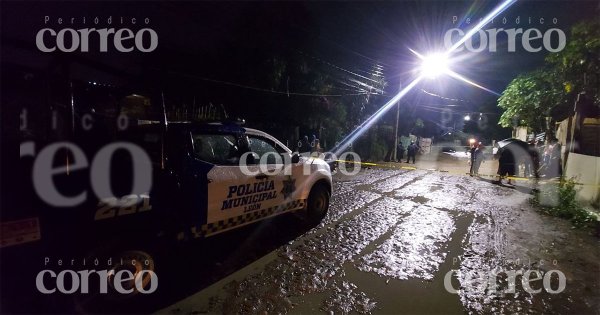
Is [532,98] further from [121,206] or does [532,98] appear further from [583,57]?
[121,206]

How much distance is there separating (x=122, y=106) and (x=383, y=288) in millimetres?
3741

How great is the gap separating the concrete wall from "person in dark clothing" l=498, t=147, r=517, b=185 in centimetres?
349

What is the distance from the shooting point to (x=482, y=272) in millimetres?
4160

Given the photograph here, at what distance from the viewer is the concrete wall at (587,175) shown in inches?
277

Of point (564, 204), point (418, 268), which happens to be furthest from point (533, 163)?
point (418, 268)

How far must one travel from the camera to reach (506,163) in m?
12.2

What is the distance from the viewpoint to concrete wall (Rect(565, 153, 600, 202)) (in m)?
7.03

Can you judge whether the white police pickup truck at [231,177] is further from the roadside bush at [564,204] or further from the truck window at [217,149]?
the roadside bush at [564,204]

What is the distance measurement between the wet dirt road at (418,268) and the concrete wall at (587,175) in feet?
4.18

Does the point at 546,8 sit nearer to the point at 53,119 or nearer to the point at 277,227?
the point at 277,227

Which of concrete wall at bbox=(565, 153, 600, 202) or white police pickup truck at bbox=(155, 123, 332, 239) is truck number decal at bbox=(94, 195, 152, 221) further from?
concrete wall at bbox=(565, 153, 600, 202)

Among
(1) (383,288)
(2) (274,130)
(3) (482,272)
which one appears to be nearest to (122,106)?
(1) (383,288)

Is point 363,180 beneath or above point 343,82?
beneath

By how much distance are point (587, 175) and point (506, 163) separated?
482cm
